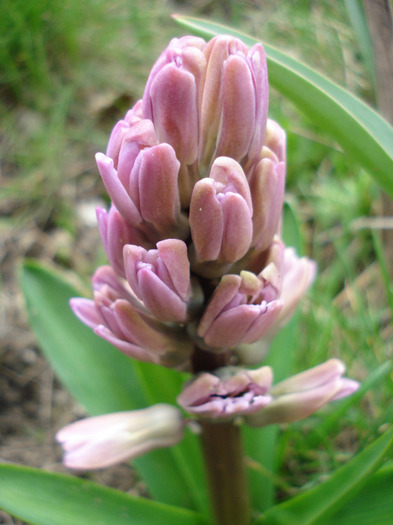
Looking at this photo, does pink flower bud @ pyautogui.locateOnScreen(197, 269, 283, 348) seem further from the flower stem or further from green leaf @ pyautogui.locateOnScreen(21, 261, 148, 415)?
green leaf @ pyautogui.locateOnScreen(21, 261, 148, 415)

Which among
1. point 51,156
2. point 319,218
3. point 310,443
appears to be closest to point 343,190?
point 319,218

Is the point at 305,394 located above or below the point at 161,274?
below

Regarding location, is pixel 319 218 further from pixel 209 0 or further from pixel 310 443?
pixel 209 0

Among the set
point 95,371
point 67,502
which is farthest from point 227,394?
point 95,371

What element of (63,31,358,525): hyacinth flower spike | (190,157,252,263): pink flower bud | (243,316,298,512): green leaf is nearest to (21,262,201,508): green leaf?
(243,316,298,512): green leaf

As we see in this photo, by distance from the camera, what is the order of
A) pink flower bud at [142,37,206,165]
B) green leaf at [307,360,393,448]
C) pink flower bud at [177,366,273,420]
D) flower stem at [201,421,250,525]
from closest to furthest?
1. pink flower bud at [142,37,206,165]
2. pink flower bud at [177,366,273,420]
3. flower stem at [201,421,250,525]
4. green leaf at [307,360,393,448]

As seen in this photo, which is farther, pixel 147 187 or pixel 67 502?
pixel 67 502

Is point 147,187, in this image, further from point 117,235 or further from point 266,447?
point 266,447
